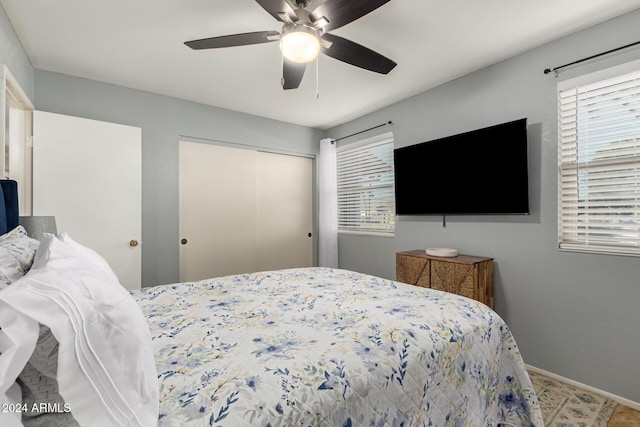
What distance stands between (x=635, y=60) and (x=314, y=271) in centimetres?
253

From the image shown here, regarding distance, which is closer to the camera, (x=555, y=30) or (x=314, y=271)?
(x=555, y=30)

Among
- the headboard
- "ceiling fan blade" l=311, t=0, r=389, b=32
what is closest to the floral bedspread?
the headboard

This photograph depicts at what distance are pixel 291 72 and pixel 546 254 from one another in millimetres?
2283

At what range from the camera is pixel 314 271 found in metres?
2.42

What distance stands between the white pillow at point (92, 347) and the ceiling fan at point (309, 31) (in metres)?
1.42

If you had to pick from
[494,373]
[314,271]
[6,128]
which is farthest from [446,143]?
[6,128]

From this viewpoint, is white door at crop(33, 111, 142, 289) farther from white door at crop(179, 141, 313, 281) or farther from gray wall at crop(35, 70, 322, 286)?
white door at crop(179, 141, 313, 281)

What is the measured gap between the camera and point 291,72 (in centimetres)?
202

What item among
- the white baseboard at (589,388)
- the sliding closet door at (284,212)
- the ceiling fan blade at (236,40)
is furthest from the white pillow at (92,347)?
the sliding closet door at (284,212)

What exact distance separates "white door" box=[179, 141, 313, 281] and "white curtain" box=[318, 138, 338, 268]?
0.78ft

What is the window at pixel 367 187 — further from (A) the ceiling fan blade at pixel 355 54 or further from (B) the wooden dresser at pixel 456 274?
(A) the ceiling fan blade at pixel 355 54

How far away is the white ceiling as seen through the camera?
6.12ft

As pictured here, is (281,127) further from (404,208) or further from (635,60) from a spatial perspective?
(635,60)

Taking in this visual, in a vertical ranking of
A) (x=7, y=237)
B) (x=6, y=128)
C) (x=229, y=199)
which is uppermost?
(x=6, y=128)
